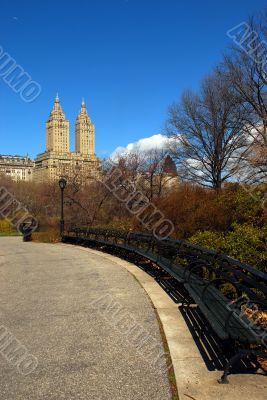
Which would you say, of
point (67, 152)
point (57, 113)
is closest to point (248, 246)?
point (57, 113)

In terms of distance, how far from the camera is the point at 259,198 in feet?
35.9

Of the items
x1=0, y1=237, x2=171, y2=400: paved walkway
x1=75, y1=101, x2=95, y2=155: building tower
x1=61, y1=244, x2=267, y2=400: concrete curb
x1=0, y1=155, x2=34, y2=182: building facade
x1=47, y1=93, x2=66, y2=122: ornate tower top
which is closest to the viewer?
x1=61, y1=244, x2=267, y2=400: concrete curb

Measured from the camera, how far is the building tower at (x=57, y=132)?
53719 millimetres

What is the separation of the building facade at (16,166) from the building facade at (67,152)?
16.7 metres

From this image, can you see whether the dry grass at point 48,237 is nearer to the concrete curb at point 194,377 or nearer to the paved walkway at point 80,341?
the paved walkway at point 80,341

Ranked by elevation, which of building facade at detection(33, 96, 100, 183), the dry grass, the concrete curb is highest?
building facade at detection(33, 96, 100, 183)

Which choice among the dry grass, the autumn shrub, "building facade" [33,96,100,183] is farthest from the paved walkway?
"building facade" [33,96,100,183]

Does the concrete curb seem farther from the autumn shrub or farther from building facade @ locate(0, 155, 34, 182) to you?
building facade @ locate(0, 155, 34, 182)

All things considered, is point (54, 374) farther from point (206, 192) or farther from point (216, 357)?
point (206, 192)

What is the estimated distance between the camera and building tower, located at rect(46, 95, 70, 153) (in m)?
53.7

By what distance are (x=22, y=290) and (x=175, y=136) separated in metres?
30.0

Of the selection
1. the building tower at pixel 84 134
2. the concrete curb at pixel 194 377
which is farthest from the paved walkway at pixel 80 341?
the building tower at pixel 84 134

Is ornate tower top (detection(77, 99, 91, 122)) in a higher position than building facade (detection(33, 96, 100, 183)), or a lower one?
higher

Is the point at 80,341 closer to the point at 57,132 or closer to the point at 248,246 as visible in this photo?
the point at 248,246
